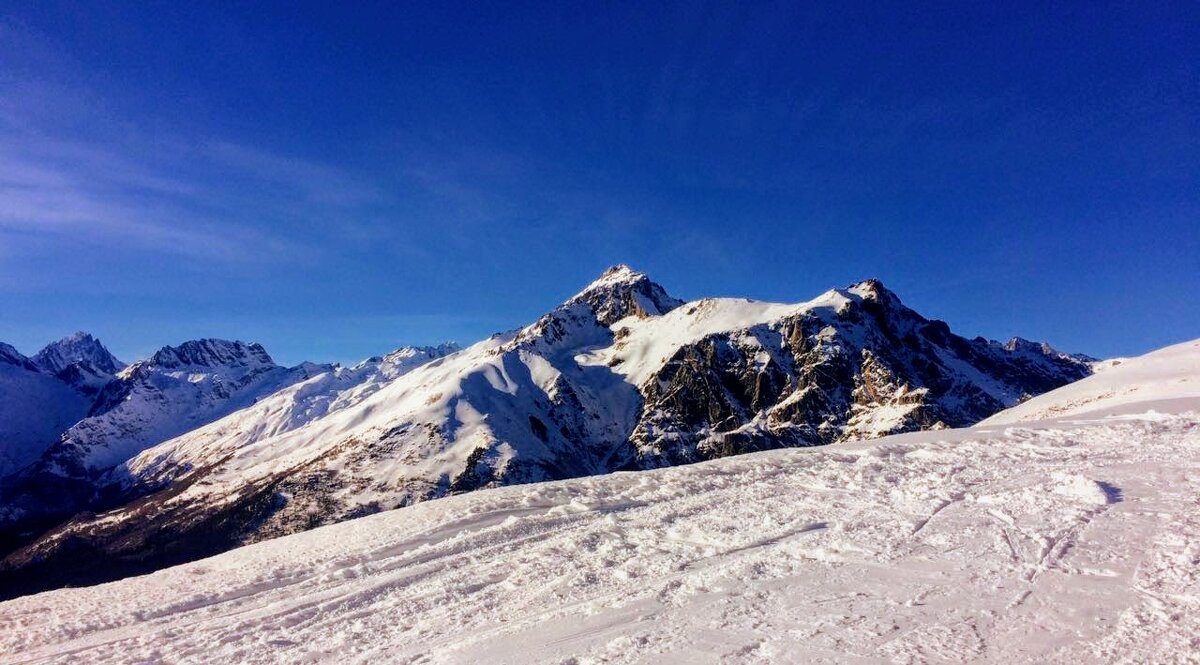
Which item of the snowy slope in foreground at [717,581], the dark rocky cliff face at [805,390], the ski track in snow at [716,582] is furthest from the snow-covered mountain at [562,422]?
the ski track in snow at [716,582]

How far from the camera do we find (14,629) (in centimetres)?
1398

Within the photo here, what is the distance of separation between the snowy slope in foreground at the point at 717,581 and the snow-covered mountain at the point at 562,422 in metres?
104

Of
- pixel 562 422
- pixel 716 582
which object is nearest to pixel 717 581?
pixel 716 582

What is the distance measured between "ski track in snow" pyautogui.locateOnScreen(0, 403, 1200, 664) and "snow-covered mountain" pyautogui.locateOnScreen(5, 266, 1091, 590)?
10454 centimetres

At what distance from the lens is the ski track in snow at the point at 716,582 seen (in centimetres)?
1066

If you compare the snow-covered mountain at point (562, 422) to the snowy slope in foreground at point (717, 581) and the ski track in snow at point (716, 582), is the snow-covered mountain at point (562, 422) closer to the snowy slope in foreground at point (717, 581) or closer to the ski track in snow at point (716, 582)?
the snowy slope in foreground at point (717, 581)

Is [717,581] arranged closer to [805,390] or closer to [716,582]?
[716,582]

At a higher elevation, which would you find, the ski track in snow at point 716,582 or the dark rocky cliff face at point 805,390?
the dark rocky cliff face at point 805,390

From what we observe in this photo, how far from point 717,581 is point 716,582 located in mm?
55

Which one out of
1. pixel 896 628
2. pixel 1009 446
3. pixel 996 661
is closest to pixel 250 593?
pixel 896 628

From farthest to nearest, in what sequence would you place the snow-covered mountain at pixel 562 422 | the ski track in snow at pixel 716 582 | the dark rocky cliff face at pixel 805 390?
the dark rocky cliff face at pixel 805 390 → the snow-covered mountain at pixel 562 422 → the ski track in snow at pixel 716 582

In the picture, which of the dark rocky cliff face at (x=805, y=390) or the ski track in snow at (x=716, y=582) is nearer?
the ski track in snow at (x=716, y=582)

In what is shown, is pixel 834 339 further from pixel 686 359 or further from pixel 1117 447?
pixel 1117 447

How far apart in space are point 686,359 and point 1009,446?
16007cm
